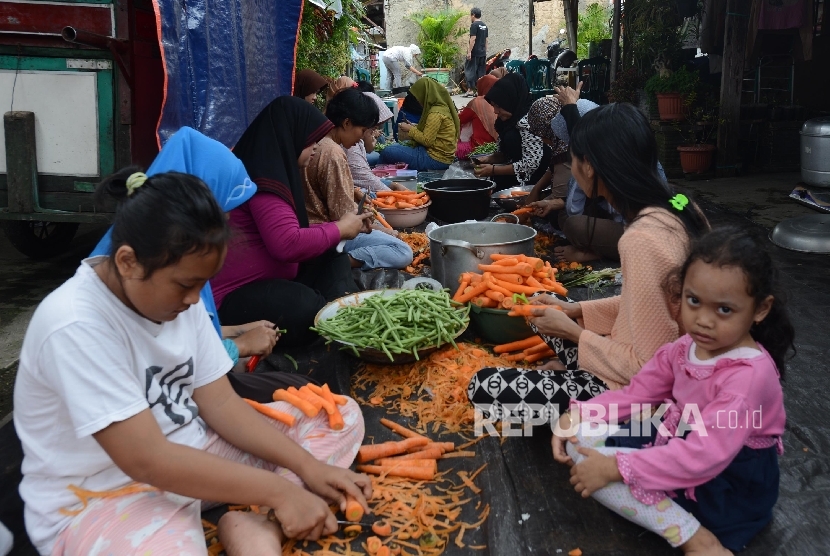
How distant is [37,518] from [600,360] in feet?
6.21

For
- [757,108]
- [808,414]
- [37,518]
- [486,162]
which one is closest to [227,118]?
[486,162]

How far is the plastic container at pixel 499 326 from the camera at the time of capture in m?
3.37

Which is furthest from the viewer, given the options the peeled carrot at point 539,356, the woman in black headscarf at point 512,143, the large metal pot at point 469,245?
the woman in black headscarf at point 512,143

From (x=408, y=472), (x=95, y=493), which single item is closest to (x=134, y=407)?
(x=95, y=493)

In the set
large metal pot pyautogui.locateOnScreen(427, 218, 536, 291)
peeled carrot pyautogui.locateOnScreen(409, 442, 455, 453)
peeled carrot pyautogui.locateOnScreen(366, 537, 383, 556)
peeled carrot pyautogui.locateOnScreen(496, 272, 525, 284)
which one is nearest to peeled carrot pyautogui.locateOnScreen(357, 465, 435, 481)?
peeled carrot pyautogui.locateOnScreen(409, 442, 455, 453)

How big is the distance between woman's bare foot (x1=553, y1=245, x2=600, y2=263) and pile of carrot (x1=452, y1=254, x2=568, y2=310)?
4.62ft

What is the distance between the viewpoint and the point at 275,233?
3.51 m

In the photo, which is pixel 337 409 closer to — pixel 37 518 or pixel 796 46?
pixel 37 518

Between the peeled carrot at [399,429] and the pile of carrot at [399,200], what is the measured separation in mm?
3215

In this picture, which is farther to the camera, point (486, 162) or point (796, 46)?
point (796, 46)

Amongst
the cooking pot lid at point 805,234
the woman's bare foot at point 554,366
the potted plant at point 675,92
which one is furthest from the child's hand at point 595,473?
the potted plant at point 675,92

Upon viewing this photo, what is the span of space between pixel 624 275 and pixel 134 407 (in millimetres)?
1685

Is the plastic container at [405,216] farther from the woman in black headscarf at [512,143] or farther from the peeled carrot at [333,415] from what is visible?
the peeled carrot at [333,415]

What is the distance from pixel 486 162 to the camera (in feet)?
26.0
